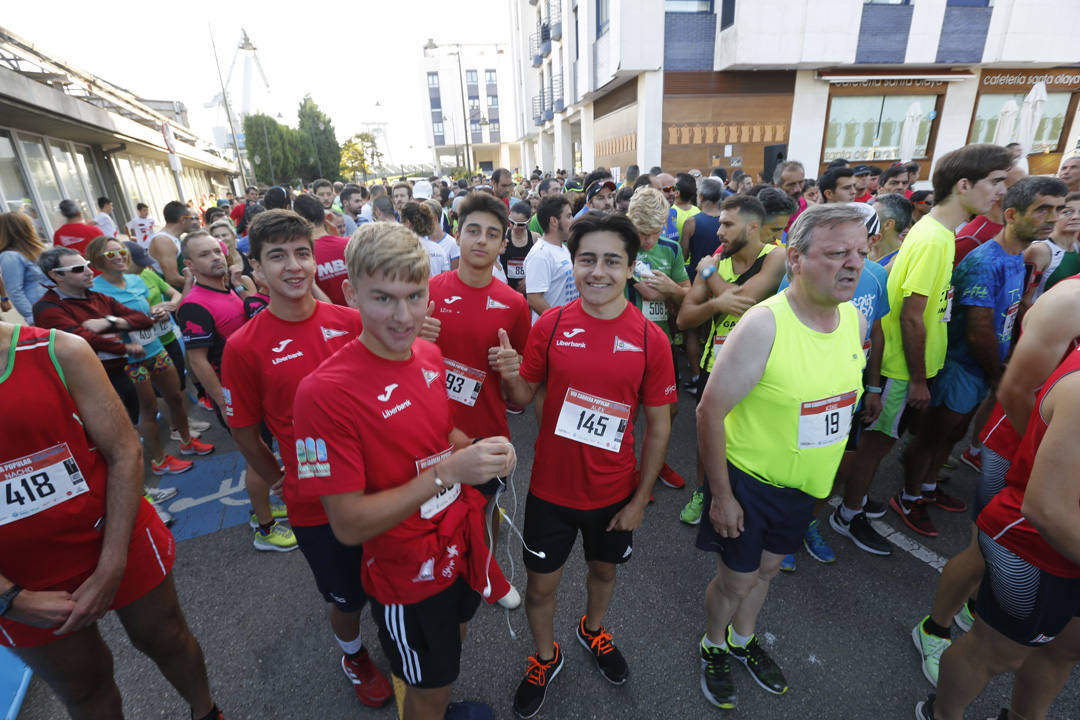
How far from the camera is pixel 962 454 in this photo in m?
4.27

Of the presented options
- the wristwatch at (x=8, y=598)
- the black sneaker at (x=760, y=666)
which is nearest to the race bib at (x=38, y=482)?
the wristwatch at (x=8, y=598)

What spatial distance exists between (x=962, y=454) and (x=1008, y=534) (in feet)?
10.8

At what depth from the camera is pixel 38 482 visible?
154 cm

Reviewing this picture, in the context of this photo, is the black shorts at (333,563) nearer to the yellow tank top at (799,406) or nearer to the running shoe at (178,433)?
the yellow tank top at (799,406)

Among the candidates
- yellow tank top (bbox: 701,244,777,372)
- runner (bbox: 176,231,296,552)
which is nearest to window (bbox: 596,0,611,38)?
yellow tank top (bbox: 701,244,777,372)

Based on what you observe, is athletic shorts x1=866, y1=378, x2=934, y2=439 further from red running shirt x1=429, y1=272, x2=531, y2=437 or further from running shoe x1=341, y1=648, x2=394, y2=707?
running shoe x1=341, y1=648, x2=394, y2=707

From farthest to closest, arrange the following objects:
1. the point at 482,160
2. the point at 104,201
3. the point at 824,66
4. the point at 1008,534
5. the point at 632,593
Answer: the point at 482,160 → the point at 824,66 → the point at 104,201 → the point at 632,593 → the point at 1008,534

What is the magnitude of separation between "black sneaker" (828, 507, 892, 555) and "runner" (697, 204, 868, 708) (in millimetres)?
1543

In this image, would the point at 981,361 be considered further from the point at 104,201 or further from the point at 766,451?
the point at 104,201

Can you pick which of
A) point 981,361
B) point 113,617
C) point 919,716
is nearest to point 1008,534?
point 919,716

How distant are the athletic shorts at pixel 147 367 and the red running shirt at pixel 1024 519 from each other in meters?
5.80

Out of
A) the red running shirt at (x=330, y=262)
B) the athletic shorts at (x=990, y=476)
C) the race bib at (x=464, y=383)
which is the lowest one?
the athletic shorts at (x=990, y=476)

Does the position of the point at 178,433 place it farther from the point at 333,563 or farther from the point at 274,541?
the point at 333,563

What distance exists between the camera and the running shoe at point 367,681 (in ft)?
7.64
